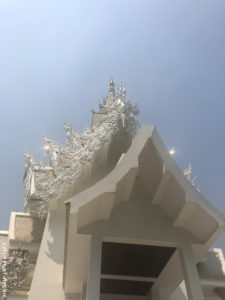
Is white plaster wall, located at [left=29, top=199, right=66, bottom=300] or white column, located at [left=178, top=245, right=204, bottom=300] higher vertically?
white plaster wall, located at [left=29, top=199, right=66, bottom=300]

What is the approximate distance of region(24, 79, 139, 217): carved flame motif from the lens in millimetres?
7594

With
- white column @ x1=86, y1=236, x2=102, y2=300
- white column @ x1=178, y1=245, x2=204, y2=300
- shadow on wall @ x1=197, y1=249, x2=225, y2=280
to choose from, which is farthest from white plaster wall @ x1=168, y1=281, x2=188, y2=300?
shadow on wall @ x1=197, y1=249, x2=225, y2=280

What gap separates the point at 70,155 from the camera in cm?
804

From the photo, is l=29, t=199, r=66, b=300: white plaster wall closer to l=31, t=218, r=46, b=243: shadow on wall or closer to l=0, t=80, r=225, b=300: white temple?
l=0, t=80, r=225, b=300: white temple

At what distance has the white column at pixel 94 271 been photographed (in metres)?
4.14

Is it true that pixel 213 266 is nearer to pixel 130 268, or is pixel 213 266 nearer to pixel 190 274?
pixel 130 268

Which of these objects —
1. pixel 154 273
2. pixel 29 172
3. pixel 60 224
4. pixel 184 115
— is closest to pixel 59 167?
pixel 60 224

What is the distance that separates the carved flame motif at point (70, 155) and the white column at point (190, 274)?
3.52 metres

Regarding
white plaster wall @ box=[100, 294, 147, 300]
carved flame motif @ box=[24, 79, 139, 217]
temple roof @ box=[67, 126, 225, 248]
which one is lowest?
white plaster wall @ box=[100, 294, 147, 300]

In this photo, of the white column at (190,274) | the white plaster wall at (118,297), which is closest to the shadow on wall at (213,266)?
the white plaster wall at (118,297)

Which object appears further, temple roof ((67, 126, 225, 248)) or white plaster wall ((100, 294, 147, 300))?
white plaster wall ((100, 294, 147, 300))

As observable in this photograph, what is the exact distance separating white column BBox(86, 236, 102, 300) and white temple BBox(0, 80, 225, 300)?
0.04 feet

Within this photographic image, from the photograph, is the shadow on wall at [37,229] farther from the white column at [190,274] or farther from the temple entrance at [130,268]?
the white column at [190,274]

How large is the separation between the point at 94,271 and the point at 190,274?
1.35m
